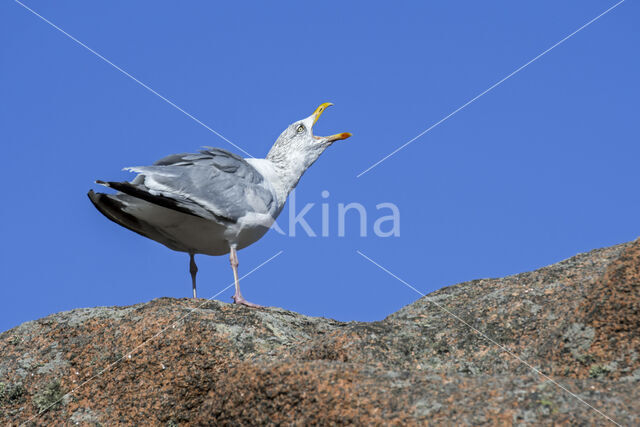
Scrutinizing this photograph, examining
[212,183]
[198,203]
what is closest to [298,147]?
[212,183]

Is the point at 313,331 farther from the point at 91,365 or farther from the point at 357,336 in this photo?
the point at 91,365

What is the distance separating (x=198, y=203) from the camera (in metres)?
8.00

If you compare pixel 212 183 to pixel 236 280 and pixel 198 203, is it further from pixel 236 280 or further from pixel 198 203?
pixel 236 280

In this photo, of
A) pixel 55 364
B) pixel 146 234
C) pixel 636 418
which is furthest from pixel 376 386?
pixel 146 234

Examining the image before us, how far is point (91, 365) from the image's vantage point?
6.02m

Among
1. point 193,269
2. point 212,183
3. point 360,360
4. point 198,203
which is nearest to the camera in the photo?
point 360,360

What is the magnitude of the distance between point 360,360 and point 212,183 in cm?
379

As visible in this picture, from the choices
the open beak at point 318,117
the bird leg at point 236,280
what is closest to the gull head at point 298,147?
the open beak at point 318,117

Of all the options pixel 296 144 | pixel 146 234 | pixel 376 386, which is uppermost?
pixel 296 144

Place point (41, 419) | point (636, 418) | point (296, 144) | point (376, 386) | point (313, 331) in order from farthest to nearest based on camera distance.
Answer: point (296, 144) → point (313, 331) → point (41, 419) → point (376, 386) → point (636, 418)

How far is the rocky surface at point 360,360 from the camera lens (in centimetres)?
410

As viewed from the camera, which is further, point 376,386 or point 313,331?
point 313,331

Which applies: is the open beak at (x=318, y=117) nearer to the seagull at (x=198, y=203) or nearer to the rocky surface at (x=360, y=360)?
the seagull at (x=198, y=203)

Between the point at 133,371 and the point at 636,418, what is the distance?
3.82 m
